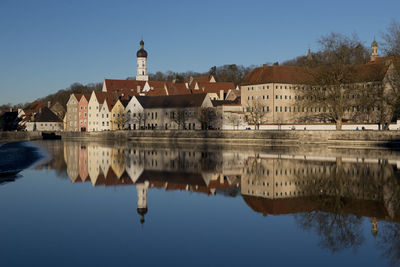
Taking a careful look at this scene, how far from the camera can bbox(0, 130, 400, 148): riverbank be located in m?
53.8

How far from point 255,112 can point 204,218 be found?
2351 inches

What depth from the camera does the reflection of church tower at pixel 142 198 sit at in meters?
18.9

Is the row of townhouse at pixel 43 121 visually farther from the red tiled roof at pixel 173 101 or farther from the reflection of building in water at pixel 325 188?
the reflection of building in water at pixel 325 188

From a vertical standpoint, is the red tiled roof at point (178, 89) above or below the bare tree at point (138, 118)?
above

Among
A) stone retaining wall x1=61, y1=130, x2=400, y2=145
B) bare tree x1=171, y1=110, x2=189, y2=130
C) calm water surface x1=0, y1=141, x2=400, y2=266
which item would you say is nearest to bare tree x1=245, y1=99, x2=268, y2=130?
stone retaining wall x1=61, y1=130, x2=400, y2=145

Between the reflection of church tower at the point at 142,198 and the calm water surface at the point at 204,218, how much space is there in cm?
4

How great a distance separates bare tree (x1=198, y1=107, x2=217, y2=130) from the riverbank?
24.0ft

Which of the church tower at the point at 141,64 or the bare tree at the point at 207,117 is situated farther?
the church tower at the point at 141,64

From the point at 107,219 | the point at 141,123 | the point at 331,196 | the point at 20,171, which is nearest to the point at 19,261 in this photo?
the point at 107,219

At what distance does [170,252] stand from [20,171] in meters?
23.2

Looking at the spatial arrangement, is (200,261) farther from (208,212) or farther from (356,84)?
(356,84)

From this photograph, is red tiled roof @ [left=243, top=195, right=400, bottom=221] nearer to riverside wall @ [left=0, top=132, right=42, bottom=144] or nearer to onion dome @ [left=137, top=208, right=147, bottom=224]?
onion dome @ [left=137, top=208, right=147, bottom=224]

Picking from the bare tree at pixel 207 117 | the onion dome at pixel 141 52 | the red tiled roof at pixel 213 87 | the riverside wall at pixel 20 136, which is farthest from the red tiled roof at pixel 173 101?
the onion dome at pixel 141 52

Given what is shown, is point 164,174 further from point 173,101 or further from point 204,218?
point 173,101
